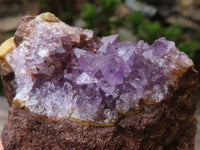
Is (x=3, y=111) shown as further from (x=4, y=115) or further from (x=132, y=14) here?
(x=132, y=14)

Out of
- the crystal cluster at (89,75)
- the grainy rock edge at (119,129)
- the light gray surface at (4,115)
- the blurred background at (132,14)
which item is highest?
the crystal cluster at (89,75)

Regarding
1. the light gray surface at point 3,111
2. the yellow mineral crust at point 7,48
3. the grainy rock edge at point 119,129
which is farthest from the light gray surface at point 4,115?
the yellow mineral crust at point 7,48

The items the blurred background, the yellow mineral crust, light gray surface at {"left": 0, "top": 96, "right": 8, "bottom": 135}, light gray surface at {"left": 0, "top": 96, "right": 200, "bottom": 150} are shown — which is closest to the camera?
the yellow mineral crust

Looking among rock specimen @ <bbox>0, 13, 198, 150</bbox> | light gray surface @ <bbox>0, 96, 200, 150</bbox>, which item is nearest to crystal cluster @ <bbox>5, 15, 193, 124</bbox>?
rock specimen @ <bbox>0, 13, 198, 150</bbox>

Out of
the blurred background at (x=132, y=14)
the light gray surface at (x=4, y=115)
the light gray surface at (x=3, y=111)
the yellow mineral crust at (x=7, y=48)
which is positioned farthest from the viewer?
the blurred background at (x=132, y=14)

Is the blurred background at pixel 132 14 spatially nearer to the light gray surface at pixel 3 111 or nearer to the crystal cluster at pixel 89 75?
the light gray surface at pixel 3 111

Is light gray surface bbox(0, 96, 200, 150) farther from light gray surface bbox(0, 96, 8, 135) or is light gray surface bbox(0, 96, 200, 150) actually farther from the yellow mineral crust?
the yellow mineral crust

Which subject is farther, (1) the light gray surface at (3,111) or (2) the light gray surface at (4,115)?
(1) the light gray surface at (3,111)

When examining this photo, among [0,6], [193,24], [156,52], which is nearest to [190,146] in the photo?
[156,52]
